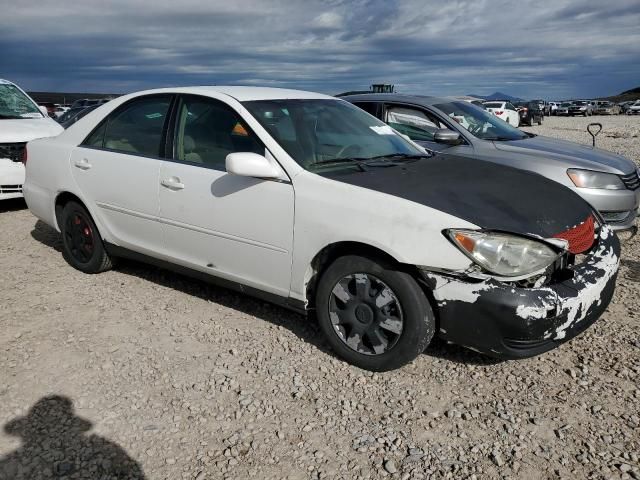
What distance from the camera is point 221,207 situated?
3.70 m

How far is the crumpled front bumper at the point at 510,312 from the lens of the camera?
281 centimetres

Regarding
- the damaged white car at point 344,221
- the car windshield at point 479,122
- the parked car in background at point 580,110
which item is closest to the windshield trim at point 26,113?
the damaged white car at point 344,221

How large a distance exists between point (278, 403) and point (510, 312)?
1.32m

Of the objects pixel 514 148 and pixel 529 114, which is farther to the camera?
pixel 529 114

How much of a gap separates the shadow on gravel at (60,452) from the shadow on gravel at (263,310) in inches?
56.6

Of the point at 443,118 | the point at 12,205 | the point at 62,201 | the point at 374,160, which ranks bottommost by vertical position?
the point at 12,205

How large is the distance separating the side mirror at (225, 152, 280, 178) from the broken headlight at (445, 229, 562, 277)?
3.79 ft

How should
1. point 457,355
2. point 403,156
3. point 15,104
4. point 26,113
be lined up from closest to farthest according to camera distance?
point 457,355 < point 403,156 < point 26,113 < point 15,104

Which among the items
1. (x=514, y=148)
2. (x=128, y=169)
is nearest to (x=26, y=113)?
(x=128, y=169)

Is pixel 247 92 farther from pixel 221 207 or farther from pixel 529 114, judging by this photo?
pixel 529 114

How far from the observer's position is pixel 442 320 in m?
3.01

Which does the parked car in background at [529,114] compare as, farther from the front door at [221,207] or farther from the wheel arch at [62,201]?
the front door at [221,207]

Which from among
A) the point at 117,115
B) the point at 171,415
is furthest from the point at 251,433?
the point at 117,115

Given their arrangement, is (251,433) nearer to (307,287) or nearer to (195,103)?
(307,287)
